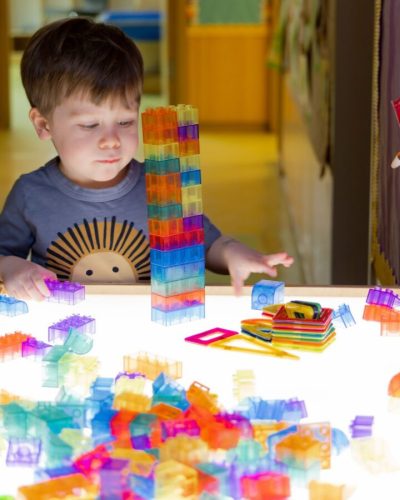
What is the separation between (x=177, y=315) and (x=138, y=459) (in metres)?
0.40

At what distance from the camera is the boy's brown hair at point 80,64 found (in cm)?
164

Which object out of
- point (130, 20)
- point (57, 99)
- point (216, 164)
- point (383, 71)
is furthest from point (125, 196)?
point (130, 20)

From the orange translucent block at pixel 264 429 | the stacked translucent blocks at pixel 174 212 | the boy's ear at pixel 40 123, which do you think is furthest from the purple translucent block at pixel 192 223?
the boy's ear at pixel 40 123

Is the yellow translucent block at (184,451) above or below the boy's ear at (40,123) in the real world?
below

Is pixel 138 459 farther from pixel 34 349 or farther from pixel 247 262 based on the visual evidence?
pixel 247 262

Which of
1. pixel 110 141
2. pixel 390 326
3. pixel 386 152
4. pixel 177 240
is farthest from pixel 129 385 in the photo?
pixel 386 152

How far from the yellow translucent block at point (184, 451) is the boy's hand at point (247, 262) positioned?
476mm

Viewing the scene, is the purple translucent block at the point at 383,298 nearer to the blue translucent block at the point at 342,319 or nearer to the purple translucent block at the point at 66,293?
the blue translucent block at the point at 342,319

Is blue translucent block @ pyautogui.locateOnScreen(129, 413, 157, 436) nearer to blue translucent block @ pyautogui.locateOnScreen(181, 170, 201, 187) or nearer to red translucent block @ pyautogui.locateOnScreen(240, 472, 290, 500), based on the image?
red translucent block @ pyautogui.locateOnScreen(240, 472, 290, 500)

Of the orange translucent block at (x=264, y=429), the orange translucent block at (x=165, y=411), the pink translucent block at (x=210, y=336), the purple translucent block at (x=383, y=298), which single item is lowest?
the pink translucent block at (x=210, y=336)

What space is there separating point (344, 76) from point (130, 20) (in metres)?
8.57

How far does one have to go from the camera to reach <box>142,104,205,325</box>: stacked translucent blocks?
3.98 ft

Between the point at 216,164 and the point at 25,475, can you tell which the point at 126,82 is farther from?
the point at 216,164

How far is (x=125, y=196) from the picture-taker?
183 cm
